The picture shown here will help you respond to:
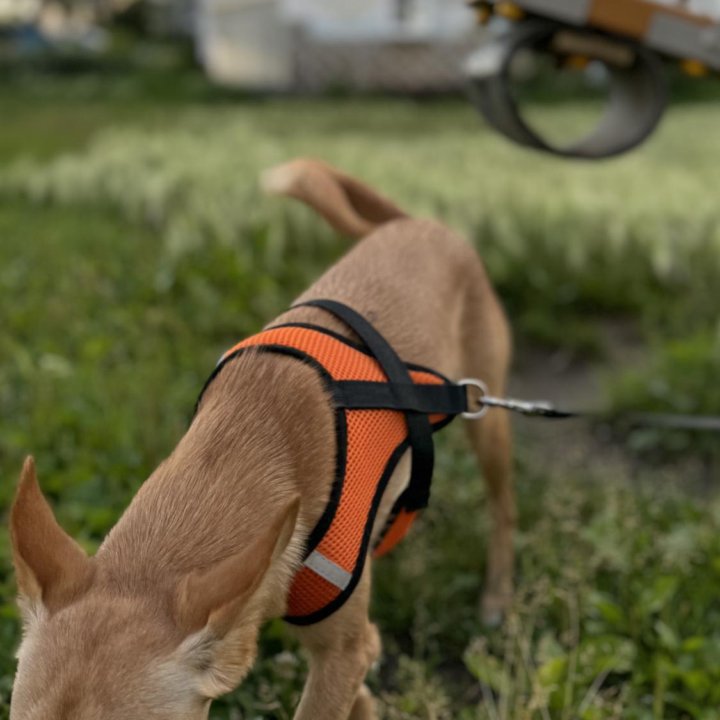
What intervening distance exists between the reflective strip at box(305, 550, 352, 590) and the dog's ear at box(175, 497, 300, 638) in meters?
0.40

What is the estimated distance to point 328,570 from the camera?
2.09 metres

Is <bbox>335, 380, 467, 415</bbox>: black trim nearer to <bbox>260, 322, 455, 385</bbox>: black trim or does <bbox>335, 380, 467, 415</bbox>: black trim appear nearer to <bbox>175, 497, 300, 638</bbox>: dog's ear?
<bbox>260, 322, 455, 385</bbox>: black trim

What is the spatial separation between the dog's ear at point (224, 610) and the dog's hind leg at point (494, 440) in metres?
1.48

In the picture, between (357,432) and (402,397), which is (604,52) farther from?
(357,432)

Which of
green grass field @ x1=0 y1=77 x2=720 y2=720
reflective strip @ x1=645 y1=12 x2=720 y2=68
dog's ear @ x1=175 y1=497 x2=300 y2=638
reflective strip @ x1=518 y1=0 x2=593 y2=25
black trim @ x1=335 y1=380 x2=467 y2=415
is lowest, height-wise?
green grass field @ x1=0 y1=77 x2=720 y2=720

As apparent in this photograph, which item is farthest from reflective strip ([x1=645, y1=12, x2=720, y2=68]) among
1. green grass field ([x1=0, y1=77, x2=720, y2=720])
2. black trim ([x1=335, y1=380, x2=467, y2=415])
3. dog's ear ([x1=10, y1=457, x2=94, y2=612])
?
dog's ear ([x1=10, y1=457, x2=94, y2=612])

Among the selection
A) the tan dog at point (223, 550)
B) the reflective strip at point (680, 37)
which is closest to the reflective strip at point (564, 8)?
the reflective strip at point (680, 37)

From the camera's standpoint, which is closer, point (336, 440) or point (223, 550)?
point (223, 550)

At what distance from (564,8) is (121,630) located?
259cm

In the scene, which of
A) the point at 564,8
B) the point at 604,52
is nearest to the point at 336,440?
the point at 564,8

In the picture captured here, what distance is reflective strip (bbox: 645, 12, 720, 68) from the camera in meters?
3.56

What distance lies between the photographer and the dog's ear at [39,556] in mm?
1766

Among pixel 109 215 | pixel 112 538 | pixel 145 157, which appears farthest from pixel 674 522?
pixel 145 157

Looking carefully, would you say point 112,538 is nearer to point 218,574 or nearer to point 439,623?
point 218,574
